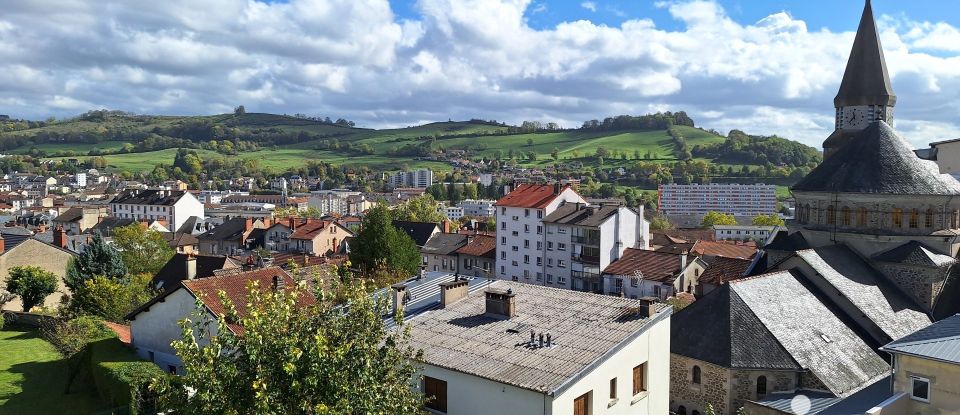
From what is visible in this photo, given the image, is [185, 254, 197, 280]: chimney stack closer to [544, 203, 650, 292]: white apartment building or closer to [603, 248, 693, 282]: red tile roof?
[603, 248, 693, 282]: red tile roof

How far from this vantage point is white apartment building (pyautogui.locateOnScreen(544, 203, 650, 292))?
60781 mm

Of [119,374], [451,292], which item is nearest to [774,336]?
[451,292]

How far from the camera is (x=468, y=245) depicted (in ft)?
248

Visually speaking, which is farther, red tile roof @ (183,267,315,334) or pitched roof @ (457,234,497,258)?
pitched roof @ (457,234,497,258)

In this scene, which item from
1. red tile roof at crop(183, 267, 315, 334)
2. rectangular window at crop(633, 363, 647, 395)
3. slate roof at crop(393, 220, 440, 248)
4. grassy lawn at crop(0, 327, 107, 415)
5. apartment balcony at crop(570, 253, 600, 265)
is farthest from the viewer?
slate roof at crop(393, 220, 440, 248)

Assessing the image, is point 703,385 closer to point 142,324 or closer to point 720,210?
point 142,324

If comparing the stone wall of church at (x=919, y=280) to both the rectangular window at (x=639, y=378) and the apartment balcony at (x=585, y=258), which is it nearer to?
the rectangular window at (x=639, y=378)

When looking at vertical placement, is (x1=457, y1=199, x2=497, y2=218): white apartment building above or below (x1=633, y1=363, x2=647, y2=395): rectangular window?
below

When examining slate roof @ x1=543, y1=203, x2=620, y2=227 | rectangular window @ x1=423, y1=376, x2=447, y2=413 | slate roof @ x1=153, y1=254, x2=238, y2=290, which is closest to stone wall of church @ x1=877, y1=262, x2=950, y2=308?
rectangular window @ x1=423, y1=376, x2=447, y2=413

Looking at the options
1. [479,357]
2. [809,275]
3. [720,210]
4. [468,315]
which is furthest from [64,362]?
[720,210]

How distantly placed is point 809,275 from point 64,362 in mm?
35715

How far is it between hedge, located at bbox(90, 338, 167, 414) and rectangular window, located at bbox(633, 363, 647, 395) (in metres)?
14.5

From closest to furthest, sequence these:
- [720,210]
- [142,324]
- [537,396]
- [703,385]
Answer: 1. [537,396]
2. [703,385]
3. [142,324]
4. [720,210]

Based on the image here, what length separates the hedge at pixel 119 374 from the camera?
22.2 metres
